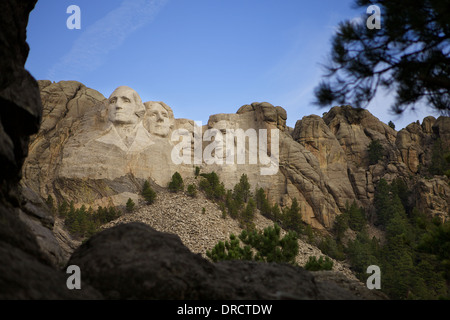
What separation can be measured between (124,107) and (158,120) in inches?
203

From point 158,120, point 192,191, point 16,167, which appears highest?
point 158,120

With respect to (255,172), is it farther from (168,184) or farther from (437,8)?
(437,8)

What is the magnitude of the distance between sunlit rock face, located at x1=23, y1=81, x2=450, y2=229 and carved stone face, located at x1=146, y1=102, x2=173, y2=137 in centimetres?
12

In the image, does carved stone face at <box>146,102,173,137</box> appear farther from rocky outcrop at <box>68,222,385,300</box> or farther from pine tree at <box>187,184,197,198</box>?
rocky outcrop at <box>68,222,385,300</box>

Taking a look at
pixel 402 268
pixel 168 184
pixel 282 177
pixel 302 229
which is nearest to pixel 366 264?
pixel 402 268

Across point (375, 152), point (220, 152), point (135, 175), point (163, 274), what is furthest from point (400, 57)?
point (375, 152)

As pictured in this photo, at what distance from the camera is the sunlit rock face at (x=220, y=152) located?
44.5 m

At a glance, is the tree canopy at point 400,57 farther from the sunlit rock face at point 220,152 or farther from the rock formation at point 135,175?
the sunlit rock face at point 220,152

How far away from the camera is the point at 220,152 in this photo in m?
55.8

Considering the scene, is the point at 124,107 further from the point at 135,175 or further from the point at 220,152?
the point at 220,152

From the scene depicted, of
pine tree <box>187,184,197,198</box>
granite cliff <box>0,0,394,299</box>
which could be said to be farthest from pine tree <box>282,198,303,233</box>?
granite cliff <box>0,0,394,299</box>
